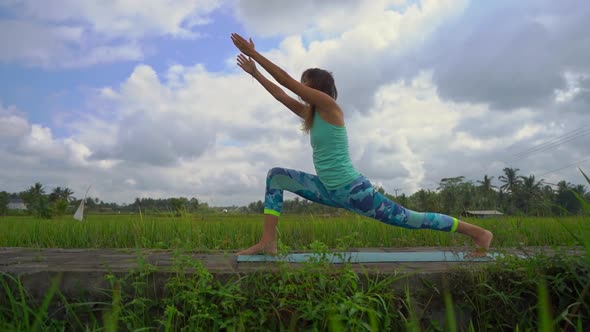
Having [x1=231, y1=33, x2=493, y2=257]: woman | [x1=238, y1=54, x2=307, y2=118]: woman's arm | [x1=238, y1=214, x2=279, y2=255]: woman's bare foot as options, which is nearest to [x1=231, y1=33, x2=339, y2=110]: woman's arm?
[x1=231, y1=33, x2=493, y2=257]: woman

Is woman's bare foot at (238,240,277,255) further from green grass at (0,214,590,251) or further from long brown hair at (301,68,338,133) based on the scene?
green grass at (0,214,590,251)

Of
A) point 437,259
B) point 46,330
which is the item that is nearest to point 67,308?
point 46,330

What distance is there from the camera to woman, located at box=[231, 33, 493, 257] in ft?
9.96

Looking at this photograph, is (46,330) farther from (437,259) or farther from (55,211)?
(55,211)

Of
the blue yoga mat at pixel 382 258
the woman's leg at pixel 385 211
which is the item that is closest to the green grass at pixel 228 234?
the blue yoga mat at pixel 382 258

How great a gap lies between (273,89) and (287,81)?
619 mm

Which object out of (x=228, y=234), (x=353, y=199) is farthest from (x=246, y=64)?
(x=228, y=234)

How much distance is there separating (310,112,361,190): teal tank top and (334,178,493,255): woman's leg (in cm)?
7

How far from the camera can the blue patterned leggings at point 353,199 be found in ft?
10.2

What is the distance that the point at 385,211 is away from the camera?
10.3 ft

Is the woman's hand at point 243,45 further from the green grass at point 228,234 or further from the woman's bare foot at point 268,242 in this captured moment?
the green grass at point 228,234

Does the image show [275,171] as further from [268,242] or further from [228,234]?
[228,234]

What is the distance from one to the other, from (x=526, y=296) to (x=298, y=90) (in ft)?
6.20

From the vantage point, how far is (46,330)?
2.22 meters
